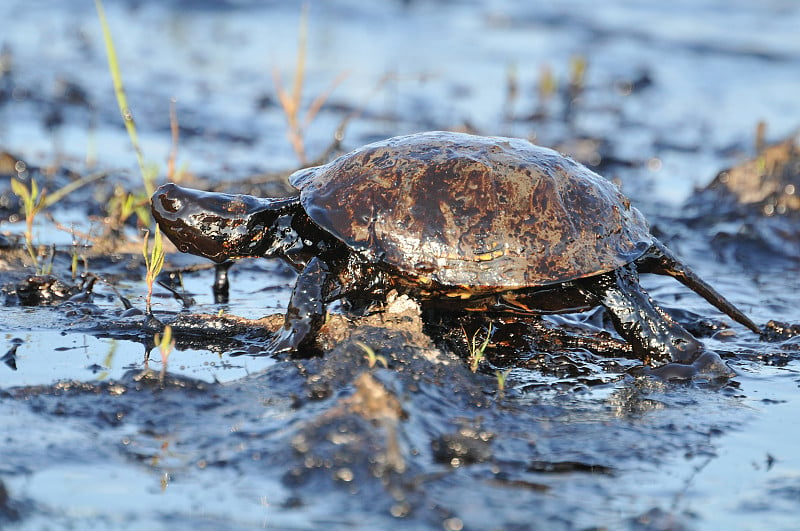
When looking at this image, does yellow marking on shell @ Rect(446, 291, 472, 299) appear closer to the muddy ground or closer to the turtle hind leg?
the muddy ground

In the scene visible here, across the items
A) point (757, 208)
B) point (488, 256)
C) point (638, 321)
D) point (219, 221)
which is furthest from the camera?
point (757, 208)

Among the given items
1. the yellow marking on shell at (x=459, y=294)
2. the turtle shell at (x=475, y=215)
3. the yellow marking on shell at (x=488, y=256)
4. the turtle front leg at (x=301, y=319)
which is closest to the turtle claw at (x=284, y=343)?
the turtle front leg at (x=301, y=319)

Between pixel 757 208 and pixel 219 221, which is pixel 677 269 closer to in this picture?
pixel 219 221

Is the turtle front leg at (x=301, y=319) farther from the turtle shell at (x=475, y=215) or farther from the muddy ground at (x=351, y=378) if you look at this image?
the turtle shell at (x=475, y=215)

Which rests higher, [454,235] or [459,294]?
[454,235]

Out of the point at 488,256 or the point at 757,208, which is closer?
the point at 488,256

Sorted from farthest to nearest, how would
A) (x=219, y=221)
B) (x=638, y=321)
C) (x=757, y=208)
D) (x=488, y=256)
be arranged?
(x=757, y=208) < (x=219, y=221) < (x=638, y=321) < (x=488, y=256)

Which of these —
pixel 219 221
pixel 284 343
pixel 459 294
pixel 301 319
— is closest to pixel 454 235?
pixel 459 294

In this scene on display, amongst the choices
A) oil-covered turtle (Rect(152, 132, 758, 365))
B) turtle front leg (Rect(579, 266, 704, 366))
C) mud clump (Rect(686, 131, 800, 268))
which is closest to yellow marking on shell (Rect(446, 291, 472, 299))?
oil-covered turtle (Rect(152, 132, 758, 365))

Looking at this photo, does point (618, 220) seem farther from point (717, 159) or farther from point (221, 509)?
point (717, 159)
